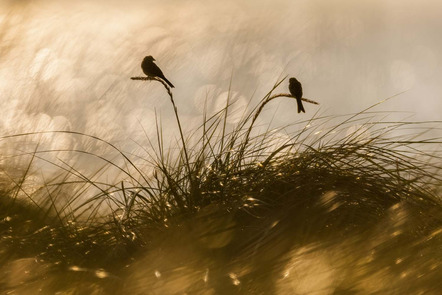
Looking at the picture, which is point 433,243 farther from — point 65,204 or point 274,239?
point 65,204

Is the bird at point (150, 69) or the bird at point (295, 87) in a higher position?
the bird at point (150, 69)

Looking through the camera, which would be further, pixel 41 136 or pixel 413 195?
pixel 41 136

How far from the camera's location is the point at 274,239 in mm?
2627

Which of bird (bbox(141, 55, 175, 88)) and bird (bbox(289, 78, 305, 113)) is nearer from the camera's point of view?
bird (bbox(141, 55, 175, 88))

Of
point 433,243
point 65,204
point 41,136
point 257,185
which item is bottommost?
point 433,243

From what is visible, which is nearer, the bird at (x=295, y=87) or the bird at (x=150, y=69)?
the bird at (x=150, y=69)

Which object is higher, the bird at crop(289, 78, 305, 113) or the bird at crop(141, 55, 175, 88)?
the bird at crop(141, 55, 175, 88)

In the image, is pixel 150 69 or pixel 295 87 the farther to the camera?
pixel 295 87

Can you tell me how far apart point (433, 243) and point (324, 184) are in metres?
0.56

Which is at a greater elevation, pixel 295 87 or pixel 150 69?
pixel 150 69

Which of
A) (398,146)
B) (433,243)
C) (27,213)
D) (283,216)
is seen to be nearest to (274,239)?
(283,216)

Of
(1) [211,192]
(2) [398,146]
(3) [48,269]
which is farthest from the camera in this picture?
(2) [398,146]

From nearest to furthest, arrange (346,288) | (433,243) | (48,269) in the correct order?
(346,288) < (433,243) < (48,269)

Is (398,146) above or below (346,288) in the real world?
above
